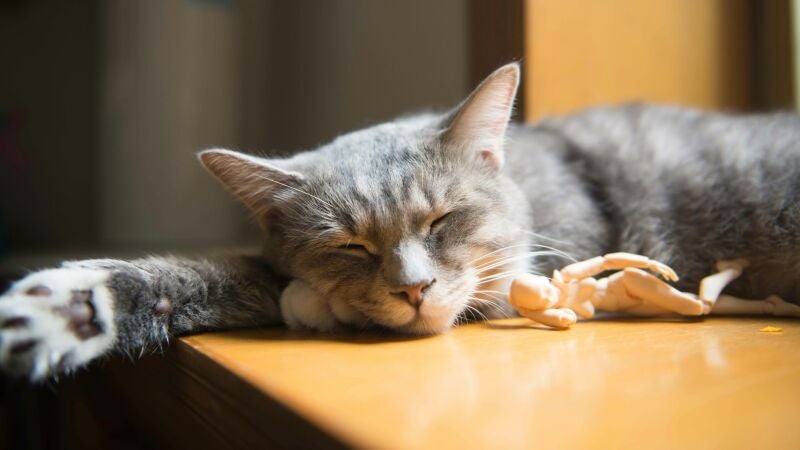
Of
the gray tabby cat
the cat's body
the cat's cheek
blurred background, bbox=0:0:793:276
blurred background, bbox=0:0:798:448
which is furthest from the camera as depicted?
blurred background, bbox=0:0:793:276

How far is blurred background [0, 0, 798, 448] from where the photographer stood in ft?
7.02

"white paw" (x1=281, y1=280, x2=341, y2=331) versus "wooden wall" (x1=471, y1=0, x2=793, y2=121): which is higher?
"wooden wall" (x1=471, y1=0, x2=793, y2=121)

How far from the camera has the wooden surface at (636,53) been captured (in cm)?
158

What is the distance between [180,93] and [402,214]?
2192mm

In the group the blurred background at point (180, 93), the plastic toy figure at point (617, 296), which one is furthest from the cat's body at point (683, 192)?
the blurred background at point (180, 93)

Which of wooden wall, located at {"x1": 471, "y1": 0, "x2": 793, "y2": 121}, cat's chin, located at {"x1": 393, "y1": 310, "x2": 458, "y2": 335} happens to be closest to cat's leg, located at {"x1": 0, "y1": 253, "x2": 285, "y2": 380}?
cat's chin, located at {"x1": 393, "y1": 310, "x2": 458, "y2": 335}

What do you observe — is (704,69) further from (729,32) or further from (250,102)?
(250,102)

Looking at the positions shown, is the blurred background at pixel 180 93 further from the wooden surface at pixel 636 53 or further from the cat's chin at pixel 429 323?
the cat's chin at pixel 429 323

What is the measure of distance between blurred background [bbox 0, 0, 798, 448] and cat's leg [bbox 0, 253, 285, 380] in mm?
1241

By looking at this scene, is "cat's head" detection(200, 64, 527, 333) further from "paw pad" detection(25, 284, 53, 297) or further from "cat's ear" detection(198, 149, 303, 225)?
"paw pad" detection(25, 284, 53, 297)

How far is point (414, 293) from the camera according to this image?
89 cm

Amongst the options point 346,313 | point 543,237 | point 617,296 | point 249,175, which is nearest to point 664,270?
point 617,296

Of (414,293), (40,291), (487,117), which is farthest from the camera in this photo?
(487,117)

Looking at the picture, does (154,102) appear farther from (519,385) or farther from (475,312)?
(519,385)
